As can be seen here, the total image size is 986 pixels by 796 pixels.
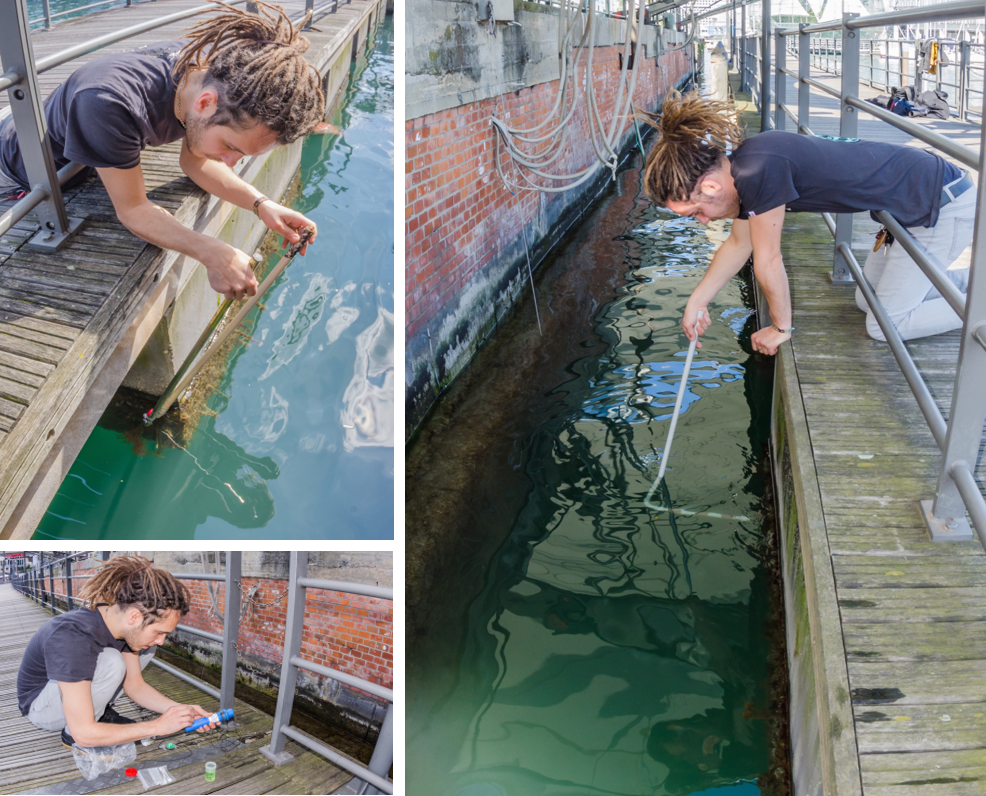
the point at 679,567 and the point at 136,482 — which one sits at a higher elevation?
the point at 136,482

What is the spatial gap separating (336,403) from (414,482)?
0.59 meters

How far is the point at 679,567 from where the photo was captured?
285cm

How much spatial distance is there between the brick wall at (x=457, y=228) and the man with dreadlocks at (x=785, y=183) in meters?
1.60

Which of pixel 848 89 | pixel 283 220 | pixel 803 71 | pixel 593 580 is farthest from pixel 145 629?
pixel 803 71

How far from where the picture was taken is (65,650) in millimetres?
2139

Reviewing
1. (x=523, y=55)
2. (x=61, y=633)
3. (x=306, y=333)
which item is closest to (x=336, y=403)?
(x=306, y=333)

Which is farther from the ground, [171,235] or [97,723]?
[171,235]

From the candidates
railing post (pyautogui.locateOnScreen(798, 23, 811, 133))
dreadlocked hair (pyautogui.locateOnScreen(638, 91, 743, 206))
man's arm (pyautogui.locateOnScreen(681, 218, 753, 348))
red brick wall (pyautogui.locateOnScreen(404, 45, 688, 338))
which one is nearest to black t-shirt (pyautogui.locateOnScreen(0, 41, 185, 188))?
red brick wall (pyautogui.locateOnScreen(404, 45, 688, 338))

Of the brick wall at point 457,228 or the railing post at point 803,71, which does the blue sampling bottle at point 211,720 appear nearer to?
the brick wall at point 457,228

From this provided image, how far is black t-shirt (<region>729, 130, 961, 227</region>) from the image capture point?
8.51 ft

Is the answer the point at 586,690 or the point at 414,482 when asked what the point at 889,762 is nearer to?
Answer: the point at 586,690

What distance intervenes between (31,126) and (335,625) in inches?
105

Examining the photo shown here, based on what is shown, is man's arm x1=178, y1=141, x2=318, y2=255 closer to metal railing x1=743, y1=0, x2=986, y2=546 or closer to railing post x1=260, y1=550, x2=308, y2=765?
railing post x1=260, y1=550, x2=308, y2=765

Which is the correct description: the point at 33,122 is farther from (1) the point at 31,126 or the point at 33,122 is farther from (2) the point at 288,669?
(2) the point at 288,669
